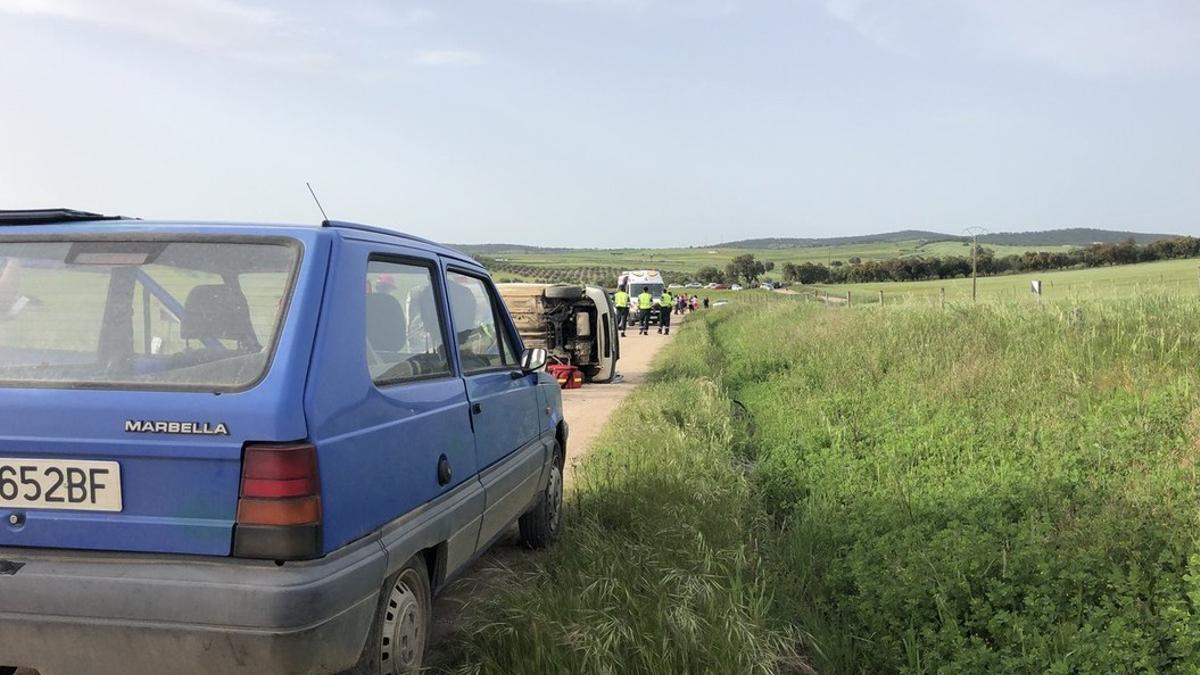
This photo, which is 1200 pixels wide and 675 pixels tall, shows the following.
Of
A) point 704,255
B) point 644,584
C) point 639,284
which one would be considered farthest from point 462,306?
point 704,255

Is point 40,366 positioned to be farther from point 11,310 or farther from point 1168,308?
point 1168,308

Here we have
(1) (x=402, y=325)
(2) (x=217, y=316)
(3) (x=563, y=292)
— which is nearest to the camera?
(2) (x=217, y=316)

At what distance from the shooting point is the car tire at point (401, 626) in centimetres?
276

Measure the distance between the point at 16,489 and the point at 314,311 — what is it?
101 centimetres

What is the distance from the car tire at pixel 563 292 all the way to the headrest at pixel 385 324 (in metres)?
10.0

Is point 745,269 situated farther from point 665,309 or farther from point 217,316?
point 217,316

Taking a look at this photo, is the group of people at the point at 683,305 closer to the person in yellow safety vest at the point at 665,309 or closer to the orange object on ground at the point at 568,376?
the person in yellow safety vest at the point at 665,309

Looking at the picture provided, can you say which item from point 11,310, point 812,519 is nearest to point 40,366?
point 11,310

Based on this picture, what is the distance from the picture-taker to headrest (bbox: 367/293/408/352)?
3.02m

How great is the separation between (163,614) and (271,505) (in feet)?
1.40

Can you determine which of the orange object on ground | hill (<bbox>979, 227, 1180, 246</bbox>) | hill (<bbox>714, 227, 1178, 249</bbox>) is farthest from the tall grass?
hill (<bbox>979, 227, 1180, 246</bbox>)

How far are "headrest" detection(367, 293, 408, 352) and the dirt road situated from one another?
143 centimetres

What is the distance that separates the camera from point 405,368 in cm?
322

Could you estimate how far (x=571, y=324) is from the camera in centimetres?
1405
